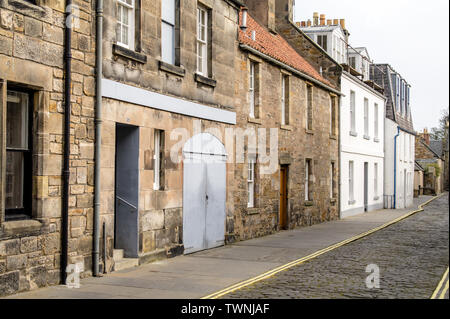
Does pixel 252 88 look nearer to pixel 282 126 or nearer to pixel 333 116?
pixel 282 126

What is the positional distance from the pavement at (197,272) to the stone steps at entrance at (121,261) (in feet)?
0.64

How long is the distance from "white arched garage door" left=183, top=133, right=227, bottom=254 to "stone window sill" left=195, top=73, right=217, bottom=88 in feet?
4.22

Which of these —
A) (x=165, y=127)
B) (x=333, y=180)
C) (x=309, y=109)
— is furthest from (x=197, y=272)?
(x=333, y=180)

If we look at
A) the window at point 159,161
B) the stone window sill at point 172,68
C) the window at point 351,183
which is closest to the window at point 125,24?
the stone window sill at point 172,68

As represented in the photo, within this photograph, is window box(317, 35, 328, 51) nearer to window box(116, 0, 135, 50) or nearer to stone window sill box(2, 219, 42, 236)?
window box(116, 0, 135, 50)

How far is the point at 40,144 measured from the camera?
30.7ft

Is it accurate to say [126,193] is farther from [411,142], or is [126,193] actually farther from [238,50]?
[411,142]

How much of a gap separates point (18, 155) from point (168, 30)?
5.44 metres

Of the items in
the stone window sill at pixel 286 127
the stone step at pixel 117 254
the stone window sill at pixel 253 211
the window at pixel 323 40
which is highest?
the window at pixel 323 40

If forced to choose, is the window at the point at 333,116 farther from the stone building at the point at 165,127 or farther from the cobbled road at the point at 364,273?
the stone building at the point at 165,127

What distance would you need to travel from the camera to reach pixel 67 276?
9727 millimetres

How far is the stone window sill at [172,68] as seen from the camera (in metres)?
12.8

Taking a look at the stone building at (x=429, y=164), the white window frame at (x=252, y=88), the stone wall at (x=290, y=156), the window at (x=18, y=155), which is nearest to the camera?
the window at (x=18, y=155)

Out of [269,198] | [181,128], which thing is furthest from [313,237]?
[181,128]
